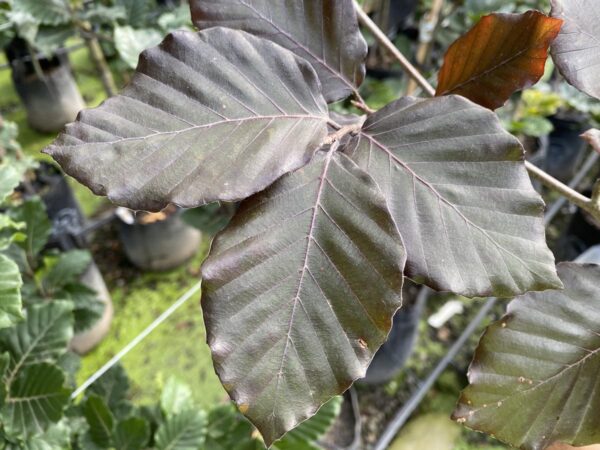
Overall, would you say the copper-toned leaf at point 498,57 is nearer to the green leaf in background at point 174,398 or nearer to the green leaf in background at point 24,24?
the green leaf in background at point 174,398

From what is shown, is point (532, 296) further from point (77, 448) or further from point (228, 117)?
point (77, 448)

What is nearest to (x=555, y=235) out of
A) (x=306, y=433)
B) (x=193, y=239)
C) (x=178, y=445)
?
(x=193, y=239)

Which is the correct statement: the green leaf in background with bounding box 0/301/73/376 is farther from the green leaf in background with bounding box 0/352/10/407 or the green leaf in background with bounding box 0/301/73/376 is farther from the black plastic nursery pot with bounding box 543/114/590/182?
the black plastic nursery pot with bounding box 543/114/590/182

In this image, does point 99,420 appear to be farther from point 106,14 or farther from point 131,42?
point 106,14

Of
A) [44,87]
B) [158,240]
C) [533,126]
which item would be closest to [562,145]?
[533,126]

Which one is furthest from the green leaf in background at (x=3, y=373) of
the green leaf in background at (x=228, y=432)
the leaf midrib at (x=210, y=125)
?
the leaf midrib at (x=210, y=125)
